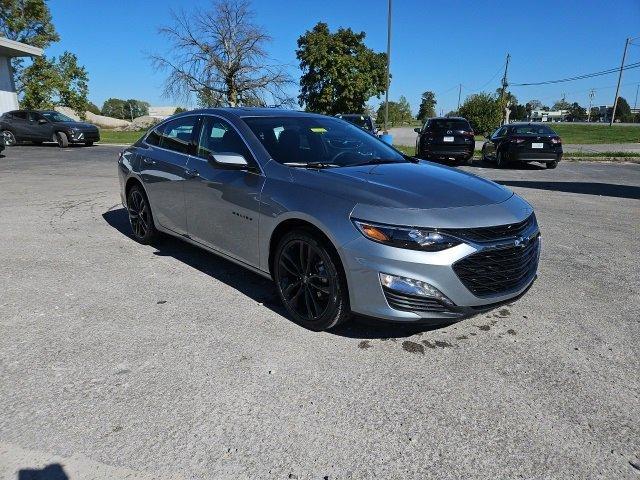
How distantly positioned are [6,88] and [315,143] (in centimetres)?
2923

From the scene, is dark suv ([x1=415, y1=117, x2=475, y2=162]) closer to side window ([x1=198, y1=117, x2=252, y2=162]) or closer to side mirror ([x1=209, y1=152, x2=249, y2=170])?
side window ([x1=198, y1=117, x2=252, y2=162])

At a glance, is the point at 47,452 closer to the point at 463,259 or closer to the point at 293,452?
the point at 293,452

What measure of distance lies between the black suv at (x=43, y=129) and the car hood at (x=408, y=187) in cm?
2105

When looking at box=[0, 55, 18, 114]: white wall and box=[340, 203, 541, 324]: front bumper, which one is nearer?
box=[340, 203, 541, 324]: front bumper

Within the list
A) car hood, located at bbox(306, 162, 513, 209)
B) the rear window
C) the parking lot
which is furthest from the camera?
the rear window

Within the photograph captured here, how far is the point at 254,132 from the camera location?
160 inches

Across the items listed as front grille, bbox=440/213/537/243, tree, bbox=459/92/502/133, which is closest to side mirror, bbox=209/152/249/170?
front grille, bbox=440/213/537/243

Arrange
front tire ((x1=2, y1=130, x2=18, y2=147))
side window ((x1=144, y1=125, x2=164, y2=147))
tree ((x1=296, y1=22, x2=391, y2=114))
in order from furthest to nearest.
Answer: tree ((x1=296, y1=22, x2=391, y2=114)) → front tire ((x1=2, y1=130, x2=18, y2=147)) → side window ((x1=144, y1=125, x2=164, y2=147))

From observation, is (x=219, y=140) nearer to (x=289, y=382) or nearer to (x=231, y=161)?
(x=231, y=161)

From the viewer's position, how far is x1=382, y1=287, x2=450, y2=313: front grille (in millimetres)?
2928

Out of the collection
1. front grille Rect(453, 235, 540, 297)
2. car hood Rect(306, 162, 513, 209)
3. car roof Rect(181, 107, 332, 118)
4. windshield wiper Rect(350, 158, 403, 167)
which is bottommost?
front grille Rect(453, 235, 540, 297)

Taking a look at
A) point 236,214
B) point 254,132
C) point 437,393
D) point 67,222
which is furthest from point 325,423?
point 67,222

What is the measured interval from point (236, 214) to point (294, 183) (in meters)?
0.70

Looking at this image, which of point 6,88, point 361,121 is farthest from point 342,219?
point 6,88
